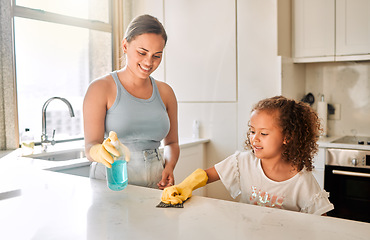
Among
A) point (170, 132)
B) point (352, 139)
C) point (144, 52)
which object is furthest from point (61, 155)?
point (352, 139)

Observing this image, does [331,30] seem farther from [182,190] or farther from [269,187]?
[182,190]

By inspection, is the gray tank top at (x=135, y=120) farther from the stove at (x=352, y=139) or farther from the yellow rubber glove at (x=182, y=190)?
the stove at (x=352, y=139)

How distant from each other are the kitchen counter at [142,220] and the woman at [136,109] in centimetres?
23

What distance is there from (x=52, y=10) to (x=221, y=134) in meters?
1.81

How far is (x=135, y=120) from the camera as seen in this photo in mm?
1497

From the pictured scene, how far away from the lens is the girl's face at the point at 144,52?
4.83 feet

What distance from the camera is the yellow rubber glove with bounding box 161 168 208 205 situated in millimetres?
1106

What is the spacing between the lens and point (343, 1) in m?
2.77

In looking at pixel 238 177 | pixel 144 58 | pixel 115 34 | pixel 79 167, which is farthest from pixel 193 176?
pixel 115 34

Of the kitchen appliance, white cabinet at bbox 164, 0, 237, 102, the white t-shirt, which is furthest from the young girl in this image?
white cabinet at bbox 164, 0, 237, 102

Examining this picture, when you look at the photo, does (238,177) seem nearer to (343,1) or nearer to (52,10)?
(343,1)

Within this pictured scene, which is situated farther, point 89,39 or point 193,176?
point 89,39

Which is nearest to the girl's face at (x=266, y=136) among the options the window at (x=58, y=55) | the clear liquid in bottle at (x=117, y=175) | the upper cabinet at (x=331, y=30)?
the clear liquid in bottle at (x=117, y=175)

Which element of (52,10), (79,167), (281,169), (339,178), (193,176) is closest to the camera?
(193,176)
